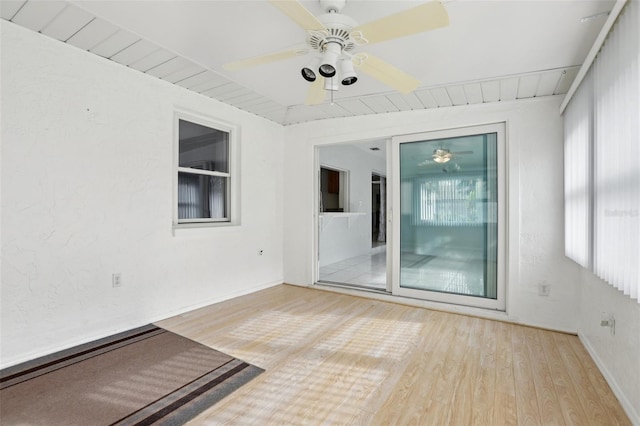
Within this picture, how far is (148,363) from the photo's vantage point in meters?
2.24

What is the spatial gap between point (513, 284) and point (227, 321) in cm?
294

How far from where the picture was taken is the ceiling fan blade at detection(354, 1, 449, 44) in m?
Answer: 1.43

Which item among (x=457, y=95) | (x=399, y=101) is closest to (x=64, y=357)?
(x=399, y=101)

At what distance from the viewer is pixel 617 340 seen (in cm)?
192

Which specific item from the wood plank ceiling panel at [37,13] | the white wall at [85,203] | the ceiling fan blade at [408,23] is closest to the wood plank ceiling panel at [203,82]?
the white wall at [85,203]

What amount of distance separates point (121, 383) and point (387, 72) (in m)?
2.65

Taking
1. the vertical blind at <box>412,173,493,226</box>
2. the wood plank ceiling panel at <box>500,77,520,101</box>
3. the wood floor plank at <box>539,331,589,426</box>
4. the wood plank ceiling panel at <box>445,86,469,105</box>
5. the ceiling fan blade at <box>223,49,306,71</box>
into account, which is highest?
the wood plank ceiling panel at <box>445,86,469,105</box>

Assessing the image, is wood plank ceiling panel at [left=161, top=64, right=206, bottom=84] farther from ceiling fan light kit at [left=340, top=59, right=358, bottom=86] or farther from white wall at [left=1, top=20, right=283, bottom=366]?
ceiling fan light kit at [left=340, top=59, right=358, bottom=86]

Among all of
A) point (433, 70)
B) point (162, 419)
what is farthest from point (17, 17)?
point (433, 70)

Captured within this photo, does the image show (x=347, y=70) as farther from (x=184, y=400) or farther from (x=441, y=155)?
(x=184, y=400)

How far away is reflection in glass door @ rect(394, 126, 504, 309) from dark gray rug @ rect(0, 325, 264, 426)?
2.35m

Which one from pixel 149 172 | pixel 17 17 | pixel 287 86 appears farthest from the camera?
pixel 287 86

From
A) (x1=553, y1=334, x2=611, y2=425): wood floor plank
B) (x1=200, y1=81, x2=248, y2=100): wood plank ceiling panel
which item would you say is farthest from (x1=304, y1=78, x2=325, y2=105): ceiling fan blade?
(x1=553, y1=334, x2=611, y2=425): wood floor plank

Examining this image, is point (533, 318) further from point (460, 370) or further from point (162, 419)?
point (162, 419)
